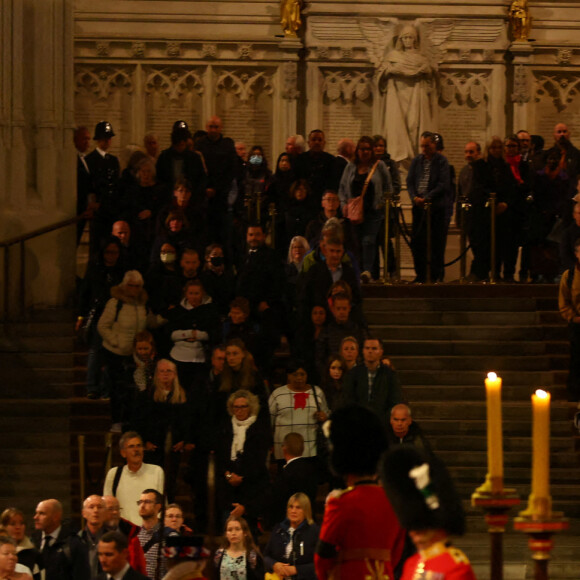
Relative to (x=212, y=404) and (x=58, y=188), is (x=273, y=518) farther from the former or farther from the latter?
(x=58, y=188)

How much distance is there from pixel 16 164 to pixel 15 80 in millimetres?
997

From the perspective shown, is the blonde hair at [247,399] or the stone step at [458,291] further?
the stone step at [458,291]

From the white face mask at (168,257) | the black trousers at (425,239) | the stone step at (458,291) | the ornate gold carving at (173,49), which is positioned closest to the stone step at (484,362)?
the stone step at (458,291)

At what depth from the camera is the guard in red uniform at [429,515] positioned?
5082mm

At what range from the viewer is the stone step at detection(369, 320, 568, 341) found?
16.0m

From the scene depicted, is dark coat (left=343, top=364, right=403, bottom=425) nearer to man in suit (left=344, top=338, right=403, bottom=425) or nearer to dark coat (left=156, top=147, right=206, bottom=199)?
man in suit (left=344, top=338, right=403, bottom=425)

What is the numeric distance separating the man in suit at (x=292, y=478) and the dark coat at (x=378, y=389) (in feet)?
2.26

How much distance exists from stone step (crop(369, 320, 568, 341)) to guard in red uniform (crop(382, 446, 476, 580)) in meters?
10.7

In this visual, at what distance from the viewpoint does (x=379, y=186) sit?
16953mm

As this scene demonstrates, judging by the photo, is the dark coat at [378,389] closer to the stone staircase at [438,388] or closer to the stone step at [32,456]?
the stone staircase at [438,388]

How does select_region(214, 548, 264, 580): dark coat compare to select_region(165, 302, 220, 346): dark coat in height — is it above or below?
below

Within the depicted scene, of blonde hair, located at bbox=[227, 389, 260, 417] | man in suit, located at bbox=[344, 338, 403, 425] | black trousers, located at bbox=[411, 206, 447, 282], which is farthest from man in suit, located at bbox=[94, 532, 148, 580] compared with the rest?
black trousers, located at bbox=[411, 206, 447, 282]

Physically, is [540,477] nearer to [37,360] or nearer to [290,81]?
[37,360]

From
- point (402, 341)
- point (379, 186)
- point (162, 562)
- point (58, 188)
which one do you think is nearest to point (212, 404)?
point (162, 562)
